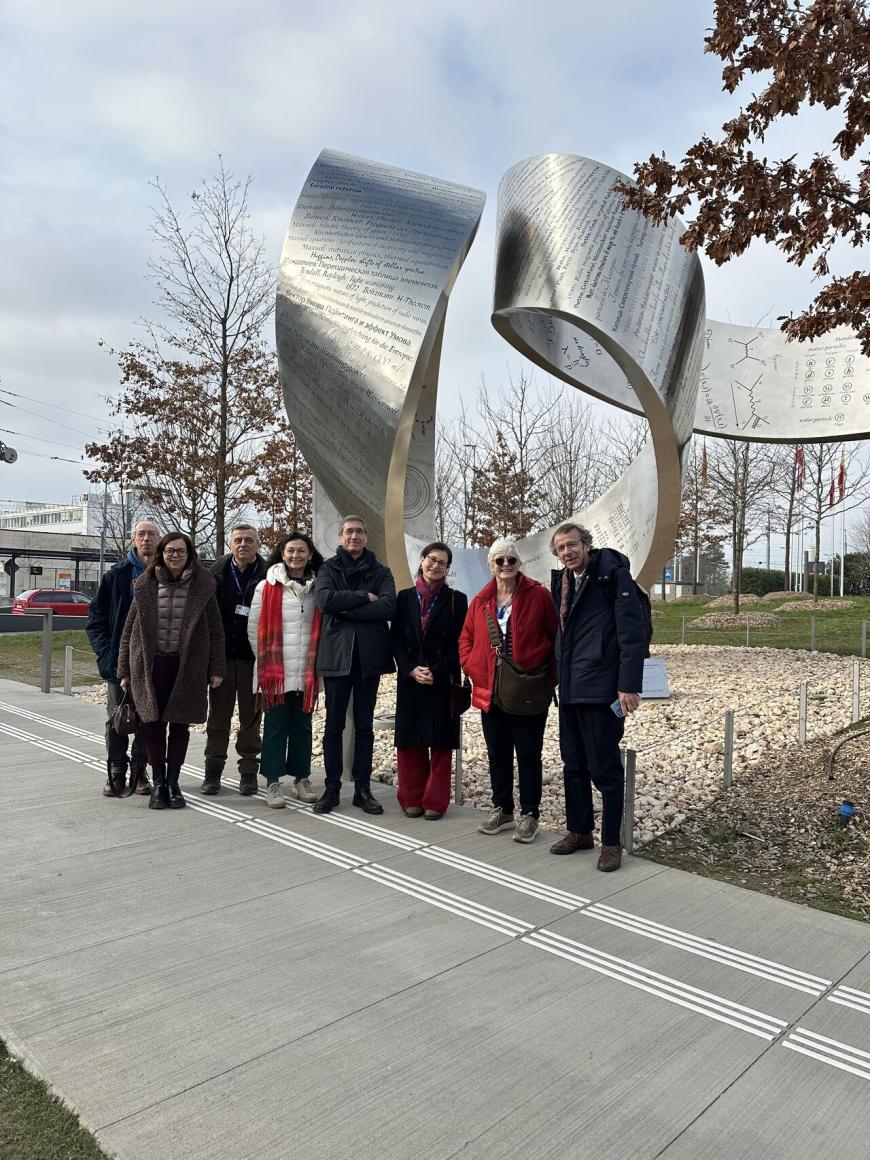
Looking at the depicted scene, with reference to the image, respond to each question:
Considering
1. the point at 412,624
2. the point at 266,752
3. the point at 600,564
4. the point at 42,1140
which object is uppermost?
the point at 600,564

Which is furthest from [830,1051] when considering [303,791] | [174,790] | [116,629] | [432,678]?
[116,629]

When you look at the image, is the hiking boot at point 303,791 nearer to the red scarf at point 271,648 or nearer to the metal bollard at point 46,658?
the red scarf at point 271,648

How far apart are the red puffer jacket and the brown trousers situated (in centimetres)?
169

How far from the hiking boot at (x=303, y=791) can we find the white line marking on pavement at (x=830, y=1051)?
10.9ft

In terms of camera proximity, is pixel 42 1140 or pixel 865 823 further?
pixel 865 823

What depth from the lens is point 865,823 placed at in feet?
16.2

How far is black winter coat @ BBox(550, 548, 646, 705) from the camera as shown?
14.0ft

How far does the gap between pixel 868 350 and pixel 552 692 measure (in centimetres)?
265

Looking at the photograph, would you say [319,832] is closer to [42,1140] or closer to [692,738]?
[42,1140]

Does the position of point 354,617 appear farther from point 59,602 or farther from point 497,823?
point 59,602

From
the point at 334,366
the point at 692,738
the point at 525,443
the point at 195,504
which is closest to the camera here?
the point at 692,738

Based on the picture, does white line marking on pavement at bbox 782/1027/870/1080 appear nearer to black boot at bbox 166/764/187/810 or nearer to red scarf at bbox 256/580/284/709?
red scarf at bbox 256/580/284/709

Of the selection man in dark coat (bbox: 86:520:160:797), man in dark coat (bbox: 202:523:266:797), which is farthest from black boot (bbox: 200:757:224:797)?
man in dark coat (bbox: 86:520:160:797)

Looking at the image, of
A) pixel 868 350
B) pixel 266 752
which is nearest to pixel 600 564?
pixel 868 350
